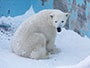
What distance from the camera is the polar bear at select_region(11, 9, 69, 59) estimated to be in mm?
2301

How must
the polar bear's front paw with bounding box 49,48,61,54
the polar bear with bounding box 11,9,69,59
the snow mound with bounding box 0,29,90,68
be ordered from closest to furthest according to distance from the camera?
the snow mound with bounding box 0,29,90,68 → the polar bear with bounding box 11,9,69,59 → the polar bear's front paw with bounding box 49,48,61,54

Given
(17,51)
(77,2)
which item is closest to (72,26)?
(77,2)

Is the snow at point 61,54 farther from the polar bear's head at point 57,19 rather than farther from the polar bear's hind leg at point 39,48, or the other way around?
the polar bear's head at point 57,19

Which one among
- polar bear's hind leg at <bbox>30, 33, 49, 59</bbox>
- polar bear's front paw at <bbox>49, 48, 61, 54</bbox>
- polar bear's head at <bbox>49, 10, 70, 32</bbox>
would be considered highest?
polar bear's head at <bbox>49, 10, 70, 32</bbox>

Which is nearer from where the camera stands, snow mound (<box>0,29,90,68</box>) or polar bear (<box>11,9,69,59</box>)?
snow mound (<box>0,29,90,68</box>)

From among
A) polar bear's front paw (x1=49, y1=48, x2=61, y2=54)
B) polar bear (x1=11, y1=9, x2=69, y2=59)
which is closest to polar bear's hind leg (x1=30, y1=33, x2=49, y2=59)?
polar bear (x1=11, y1=9, x2=69, y2=59)

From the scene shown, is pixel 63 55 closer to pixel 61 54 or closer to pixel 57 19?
pixel 61 54

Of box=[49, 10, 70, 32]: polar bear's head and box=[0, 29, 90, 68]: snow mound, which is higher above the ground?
box=[49, 10, 70, 32]: polar bear's head

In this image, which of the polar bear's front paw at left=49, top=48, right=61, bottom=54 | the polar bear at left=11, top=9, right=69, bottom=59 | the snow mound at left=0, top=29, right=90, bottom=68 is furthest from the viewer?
the polar bear's front paw at left=49, top=48, right=61, bottom=54

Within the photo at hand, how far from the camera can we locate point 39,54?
7.55 ft

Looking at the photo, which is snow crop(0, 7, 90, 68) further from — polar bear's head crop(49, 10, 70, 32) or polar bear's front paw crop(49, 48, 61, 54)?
polar bear's head crop(49, 10, 70, 32)

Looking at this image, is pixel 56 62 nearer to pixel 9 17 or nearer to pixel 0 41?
pixel 0 41

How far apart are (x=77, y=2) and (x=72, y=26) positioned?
338 millimetres

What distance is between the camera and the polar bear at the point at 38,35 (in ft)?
7.55
